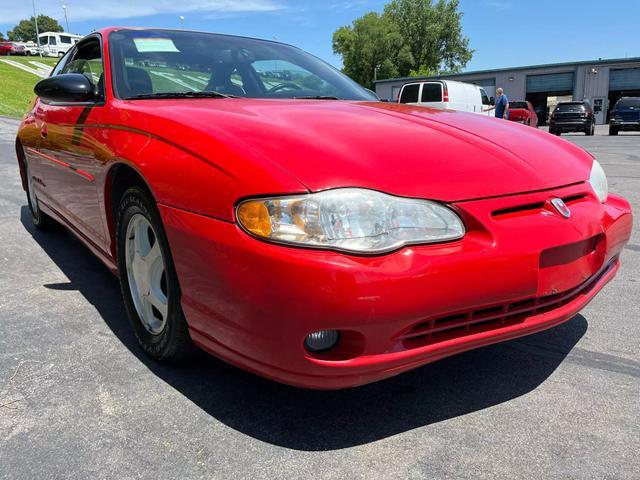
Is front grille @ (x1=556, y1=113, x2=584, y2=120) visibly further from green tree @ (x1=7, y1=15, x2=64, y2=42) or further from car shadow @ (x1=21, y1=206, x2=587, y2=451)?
green tree @ (x1=7, y1=15, x2=64, y2=42)

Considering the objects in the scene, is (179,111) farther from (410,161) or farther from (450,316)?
(450,316)

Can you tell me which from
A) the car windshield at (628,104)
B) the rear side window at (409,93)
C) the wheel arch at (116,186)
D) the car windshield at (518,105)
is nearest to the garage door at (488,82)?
the car windshield at (518,105)

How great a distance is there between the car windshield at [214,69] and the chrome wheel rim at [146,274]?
690mm

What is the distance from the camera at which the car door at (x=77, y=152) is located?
2.70 metres

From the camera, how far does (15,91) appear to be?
2294cm

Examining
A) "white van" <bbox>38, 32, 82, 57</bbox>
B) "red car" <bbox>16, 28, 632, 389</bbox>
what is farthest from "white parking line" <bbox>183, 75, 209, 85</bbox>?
"white van" <bbox>38, 32, 82, 57</bbox>

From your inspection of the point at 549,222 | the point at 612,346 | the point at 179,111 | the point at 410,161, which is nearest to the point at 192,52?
the point at 179,111

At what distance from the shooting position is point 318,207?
1649 mm

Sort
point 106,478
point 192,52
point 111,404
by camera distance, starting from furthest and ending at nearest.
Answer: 1. point 192,52
2. point 111,404
3. point 106,478

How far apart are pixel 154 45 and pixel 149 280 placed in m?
1.32

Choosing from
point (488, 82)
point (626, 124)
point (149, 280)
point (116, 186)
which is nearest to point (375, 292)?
point (149, 280)

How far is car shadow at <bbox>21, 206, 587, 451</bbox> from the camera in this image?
1.89 meters

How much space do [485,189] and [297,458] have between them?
107 centimetres

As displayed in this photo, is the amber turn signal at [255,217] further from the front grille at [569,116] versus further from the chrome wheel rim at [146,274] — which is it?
the front grille at [569,116]
